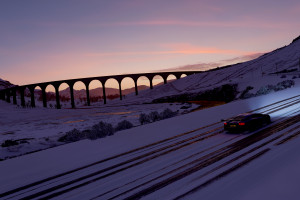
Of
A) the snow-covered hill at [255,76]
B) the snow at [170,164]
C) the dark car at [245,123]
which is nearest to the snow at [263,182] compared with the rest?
the snow at [170,164]

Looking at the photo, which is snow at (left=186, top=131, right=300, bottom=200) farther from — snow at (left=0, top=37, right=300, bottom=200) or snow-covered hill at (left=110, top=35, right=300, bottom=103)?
snow-covered hill at (left=110, top=35, right=300, bottom=103)

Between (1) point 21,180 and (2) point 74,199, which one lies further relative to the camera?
(1) point 21,180

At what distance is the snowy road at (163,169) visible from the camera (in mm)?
8273

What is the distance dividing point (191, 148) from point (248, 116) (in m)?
5.33

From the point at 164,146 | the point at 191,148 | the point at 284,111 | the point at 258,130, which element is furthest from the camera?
the point at 284,111

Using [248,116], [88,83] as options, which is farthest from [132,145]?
[88,83]

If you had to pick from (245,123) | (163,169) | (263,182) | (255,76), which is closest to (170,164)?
(163,169)

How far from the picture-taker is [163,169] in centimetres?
987

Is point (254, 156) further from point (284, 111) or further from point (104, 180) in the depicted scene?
point (284, 111)

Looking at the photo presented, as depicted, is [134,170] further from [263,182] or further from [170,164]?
[263,182]

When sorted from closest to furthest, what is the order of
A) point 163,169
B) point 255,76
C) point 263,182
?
point 263,182
point 163,169
point 255,76

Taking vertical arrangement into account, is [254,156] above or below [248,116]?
below

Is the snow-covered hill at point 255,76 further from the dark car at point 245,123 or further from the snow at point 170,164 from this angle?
the snow at point 170,164

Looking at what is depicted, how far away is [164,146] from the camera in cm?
1326
